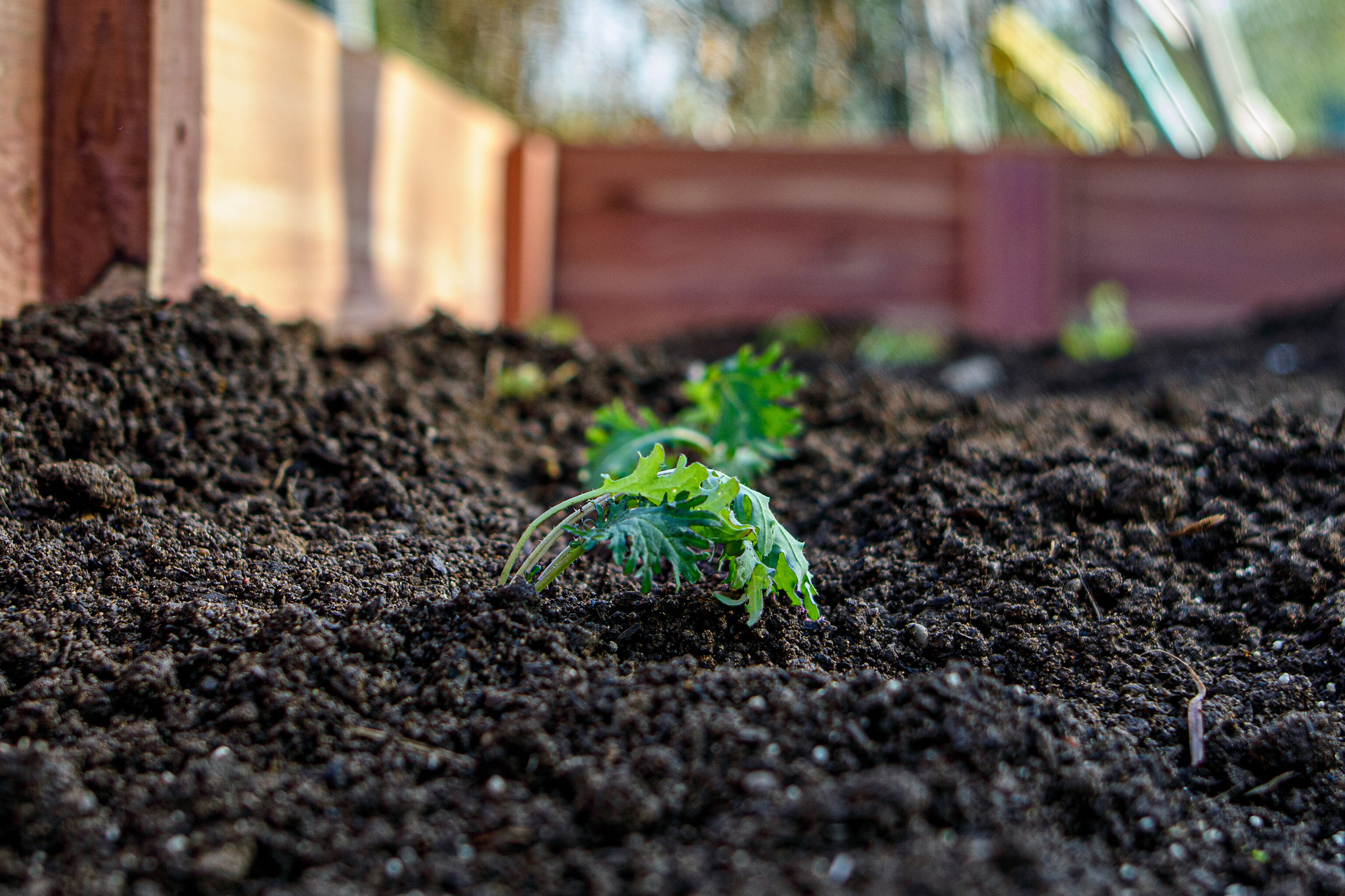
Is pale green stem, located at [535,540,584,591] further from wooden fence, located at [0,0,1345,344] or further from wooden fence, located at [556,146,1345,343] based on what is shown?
wooden fence, located at [556,146,1345,343]

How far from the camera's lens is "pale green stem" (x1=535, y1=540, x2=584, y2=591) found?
1.40m

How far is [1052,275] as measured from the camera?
517 centimetres

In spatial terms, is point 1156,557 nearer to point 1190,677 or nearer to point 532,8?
point 1190,677

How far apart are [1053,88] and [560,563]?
5.77 m

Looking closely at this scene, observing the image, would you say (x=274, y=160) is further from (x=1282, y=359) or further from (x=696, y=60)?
(x=696, y=60)

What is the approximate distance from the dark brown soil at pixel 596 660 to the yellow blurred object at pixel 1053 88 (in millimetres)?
4355

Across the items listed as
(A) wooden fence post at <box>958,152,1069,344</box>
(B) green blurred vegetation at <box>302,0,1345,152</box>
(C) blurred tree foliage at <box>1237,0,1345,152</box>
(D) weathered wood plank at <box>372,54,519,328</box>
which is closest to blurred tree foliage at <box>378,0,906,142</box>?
(B) green blurred vegetation at <box>302,0,1345,152</box>

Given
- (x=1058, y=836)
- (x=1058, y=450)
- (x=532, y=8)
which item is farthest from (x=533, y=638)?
(x=532, y=8)

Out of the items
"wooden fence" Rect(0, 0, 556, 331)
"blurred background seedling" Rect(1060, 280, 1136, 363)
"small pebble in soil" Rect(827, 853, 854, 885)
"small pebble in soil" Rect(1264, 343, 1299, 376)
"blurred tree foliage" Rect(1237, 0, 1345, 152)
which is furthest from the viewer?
"blurred tree foliage" Rect(1237, 0, 1345, 152)

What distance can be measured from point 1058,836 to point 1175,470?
1.13 meters

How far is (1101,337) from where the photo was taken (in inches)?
161

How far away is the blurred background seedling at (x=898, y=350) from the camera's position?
411cm

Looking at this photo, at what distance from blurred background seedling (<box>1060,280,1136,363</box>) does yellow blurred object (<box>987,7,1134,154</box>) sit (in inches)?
64.5

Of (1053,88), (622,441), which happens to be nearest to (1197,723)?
(622,441)
